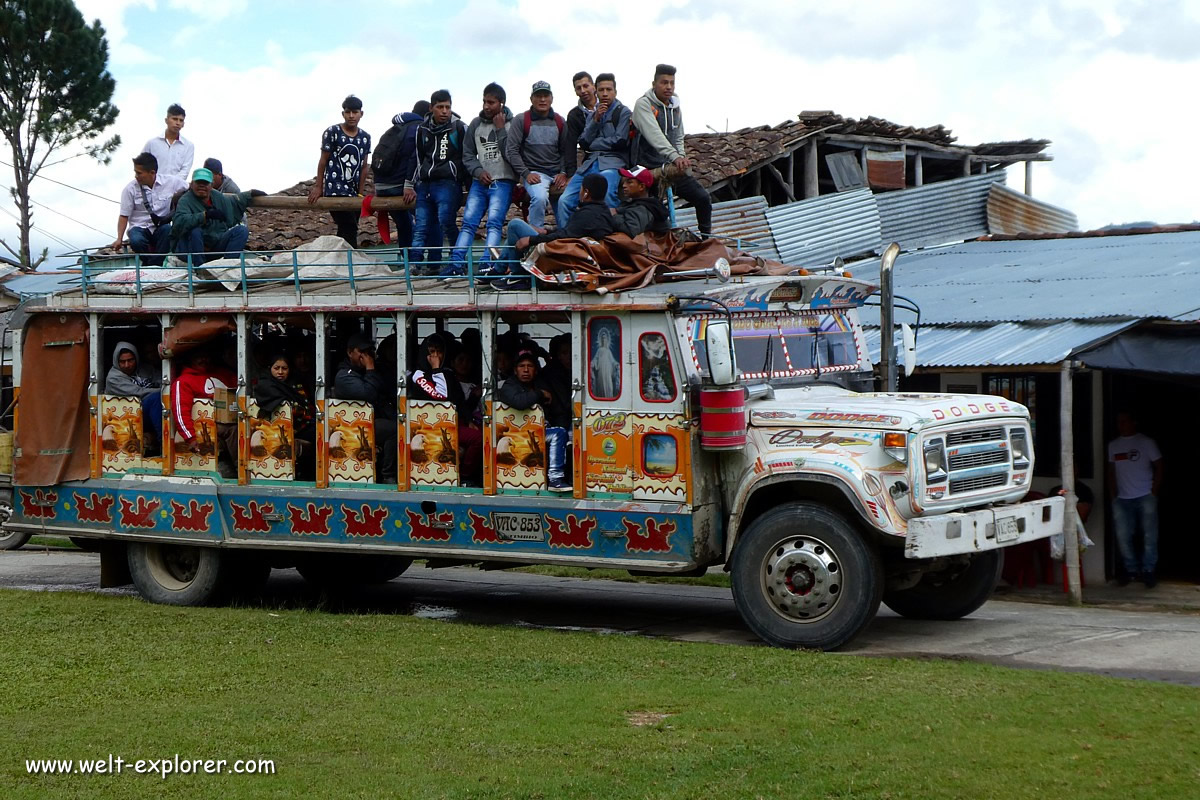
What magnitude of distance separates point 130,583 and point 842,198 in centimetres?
1256

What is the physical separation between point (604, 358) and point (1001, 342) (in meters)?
4.80

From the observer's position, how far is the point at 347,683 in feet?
29.3

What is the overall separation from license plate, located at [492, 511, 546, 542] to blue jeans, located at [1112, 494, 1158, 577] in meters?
5.78

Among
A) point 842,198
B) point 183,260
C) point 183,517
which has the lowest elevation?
point 183,517

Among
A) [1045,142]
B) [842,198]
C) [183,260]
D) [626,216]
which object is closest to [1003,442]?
[626,216]

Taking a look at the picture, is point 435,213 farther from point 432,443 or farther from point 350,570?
point 350,570

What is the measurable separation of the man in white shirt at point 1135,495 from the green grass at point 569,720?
16.4ft

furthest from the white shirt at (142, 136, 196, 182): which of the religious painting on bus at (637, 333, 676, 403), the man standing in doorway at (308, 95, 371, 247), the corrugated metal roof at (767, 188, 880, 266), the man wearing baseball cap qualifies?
the corrugated metal roof at (767, 188, 880, 266)

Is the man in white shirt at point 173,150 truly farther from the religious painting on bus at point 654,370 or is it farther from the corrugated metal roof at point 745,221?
the corrugated metal roof at point 745,221

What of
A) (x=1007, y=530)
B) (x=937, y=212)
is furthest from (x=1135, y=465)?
(x=937, y=212)

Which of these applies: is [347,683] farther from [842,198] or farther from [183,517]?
[842,198]

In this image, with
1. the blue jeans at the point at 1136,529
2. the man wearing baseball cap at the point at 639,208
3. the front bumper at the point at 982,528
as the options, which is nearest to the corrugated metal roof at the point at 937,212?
the blue jeans at the point at 1136,529

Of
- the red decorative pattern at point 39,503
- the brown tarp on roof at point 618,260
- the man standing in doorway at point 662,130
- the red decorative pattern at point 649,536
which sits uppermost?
the man standing in doorway at point 662,130

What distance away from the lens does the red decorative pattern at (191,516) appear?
40.6 feet
